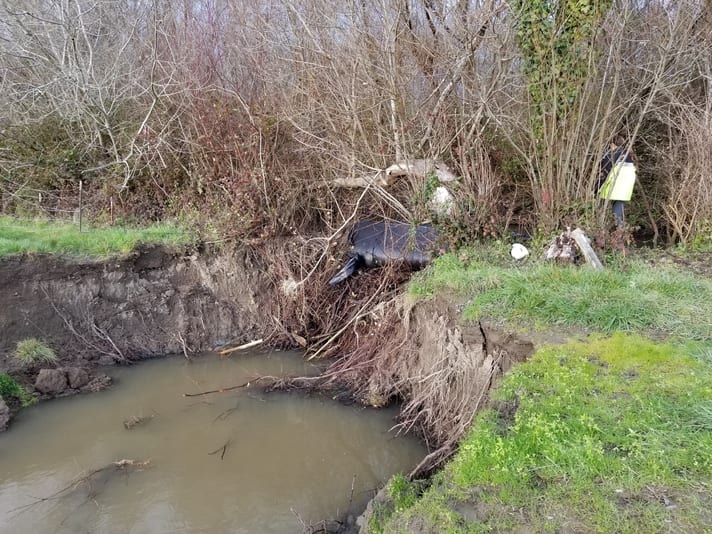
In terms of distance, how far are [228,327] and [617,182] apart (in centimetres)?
663

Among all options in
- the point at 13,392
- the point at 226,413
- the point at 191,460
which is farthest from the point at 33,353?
the point at 191,460

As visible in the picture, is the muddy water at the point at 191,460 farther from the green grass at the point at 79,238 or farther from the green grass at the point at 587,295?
the green grass at the point at 79,238

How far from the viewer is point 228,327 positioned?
859 cm

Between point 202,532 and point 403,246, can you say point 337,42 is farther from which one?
point 202,532

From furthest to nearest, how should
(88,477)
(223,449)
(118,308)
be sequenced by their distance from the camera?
1. (118,308)
2. (223,449)
3. (88,477)

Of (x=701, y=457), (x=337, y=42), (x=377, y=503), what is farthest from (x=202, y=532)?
(x=337, y=42)

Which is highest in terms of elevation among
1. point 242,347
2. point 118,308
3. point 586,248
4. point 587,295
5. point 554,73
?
point 554,73

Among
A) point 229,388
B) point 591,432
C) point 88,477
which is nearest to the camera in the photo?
point 591,432

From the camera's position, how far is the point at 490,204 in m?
7.31

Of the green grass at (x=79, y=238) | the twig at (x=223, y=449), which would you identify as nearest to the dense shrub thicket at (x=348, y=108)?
the green grass at (x=79, y=238)

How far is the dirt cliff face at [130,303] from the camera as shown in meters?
7.48

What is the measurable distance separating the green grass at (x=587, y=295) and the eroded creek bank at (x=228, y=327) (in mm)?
342

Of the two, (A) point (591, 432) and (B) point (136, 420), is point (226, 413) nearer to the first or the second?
(B) point (136, 420)

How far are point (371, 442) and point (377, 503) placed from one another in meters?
2.04
